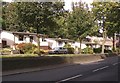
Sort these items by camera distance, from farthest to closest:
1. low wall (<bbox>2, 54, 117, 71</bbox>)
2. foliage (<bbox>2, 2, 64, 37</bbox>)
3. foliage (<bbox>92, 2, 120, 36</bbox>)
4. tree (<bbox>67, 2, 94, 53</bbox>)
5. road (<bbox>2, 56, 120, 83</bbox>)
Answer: tree (<bbox>67, 2, 94, 53</bbox>)
foliage (<bbox>92, 2, 120, 36</bbox>)
foliage (<bbox>2, 2, 64, 37</bbox>)
low wall (<bbox>2, 54, 117, 71</bbox>)
road (<bbox>2, 56, 120, 83</bbox>)

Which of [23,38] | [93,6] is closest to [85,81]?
[93,6]

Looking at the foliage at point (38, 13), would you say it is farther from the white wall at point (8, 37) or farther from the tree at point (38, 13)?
the white wall at point (8, 37)

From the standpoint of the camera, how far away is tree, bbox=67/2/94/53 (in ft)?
191

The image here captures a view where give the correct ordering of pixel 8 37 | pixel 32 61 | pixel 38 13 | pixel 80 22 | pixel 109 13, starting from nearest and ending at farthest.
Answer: pixel 32 61 → pixel 38 13 → pixel 109 13 → pixel 80 22 → pixel 8 37

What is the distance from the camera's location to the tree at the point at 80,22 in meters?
58.3

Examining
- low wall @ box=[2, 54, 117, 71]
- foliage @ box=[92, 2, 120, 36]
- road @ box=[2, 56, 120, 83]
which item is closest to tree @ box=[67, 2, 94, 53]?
foliage @ box=[92, 2, 120, 36]

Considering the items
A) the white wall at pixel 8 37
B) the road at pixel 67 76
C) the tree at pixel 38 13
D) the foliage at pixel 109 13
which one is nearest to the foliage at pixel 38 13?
the tree at pixel 38 13

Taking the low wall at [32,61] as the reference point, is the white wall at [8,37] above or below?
above

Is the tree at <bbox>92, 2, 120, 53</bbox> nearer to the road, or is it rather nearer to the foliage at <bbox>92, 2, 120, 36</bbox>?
the foliage at <bbox>92, 2, 120, 36</bbox>

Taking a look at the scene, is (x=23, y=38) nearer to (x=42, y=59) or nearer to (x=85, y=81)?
(x=42, y=59)

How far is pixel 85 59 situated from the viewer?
3878 centimetres

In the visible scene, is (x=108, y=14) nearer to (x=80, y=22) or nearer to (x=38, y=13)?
(x=80, y=22)

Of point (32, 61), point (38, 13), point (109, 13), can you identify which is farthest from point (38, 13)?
point (109, 13)

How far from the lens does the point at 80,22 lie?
2292 inches
